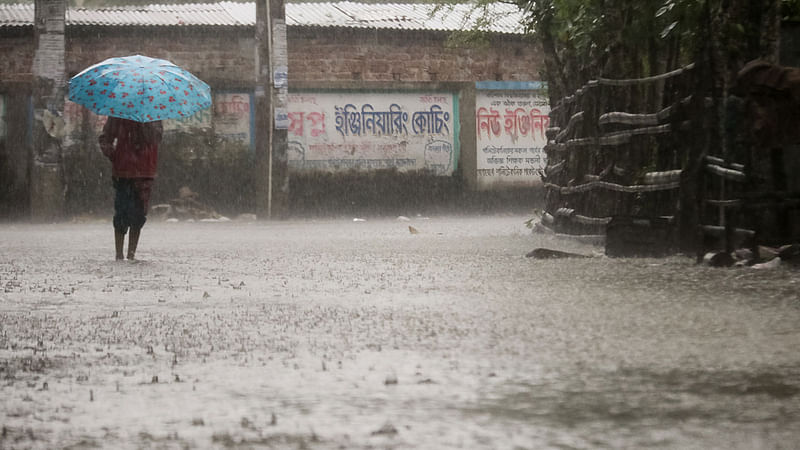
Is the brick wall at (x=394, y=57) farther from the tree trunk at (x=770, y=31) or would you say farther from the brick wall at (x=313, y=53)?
the tree trunk at (x=770, y=31)

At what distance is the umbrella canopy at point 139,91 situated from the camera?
11109mm

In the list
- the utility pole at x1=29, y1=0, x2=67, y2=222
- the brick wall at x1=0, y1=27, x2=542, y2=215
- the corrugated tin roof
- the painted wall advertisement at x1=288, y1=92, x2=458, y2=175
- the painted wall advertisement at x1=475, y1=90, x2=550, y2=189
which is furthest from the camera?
the painted wall advertisement at x1=475, y1=90, x2=550, y2=189

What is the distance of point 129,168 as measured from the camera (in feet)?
37.7

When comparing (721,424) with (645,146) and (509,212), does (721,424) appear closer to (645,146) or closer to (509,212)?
(645,146)

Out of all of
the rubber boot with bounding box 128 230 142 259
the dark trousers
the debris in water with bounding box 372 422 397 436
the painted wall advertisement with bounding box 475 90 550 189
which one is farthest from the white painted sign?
the debris in water with bounding box 372 422 397 436

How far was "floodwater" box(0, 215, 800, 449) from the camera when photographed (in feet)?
12.2

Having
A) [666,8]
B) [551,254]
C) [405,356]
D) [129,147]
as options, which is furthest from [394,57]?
[405,356]

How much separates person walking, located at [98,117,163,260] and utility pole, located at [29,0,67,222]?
33.0 ft

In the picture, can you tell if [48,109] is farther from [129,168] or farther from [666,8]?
[666,8]

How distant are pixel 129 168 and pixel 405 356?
6.86 metres

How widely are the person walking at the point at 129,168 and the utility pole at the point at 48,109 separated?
10061 millimetres

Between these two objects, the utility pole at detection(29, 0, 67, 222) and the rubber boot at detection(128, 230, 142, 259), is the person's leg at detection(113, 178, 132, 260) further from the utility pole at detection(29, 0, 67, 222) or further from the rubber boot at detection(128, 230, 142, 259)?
the utility pole at detection(29, 0, 67, 222)

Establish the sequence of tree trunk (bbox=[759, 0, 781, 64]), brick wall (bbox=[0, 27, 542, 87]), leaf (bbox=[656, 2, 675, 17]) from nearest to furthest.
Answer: tree trunk (bbox=[759, 0, 781, 64])
leaf (bbox=[656, 2, 675, 17])
brick wall (bbox=[0, 27, 542, 87])

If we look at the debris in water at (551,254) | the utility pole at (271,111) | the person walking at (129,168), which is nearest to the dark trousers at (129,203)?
the person walking at (129,168)
